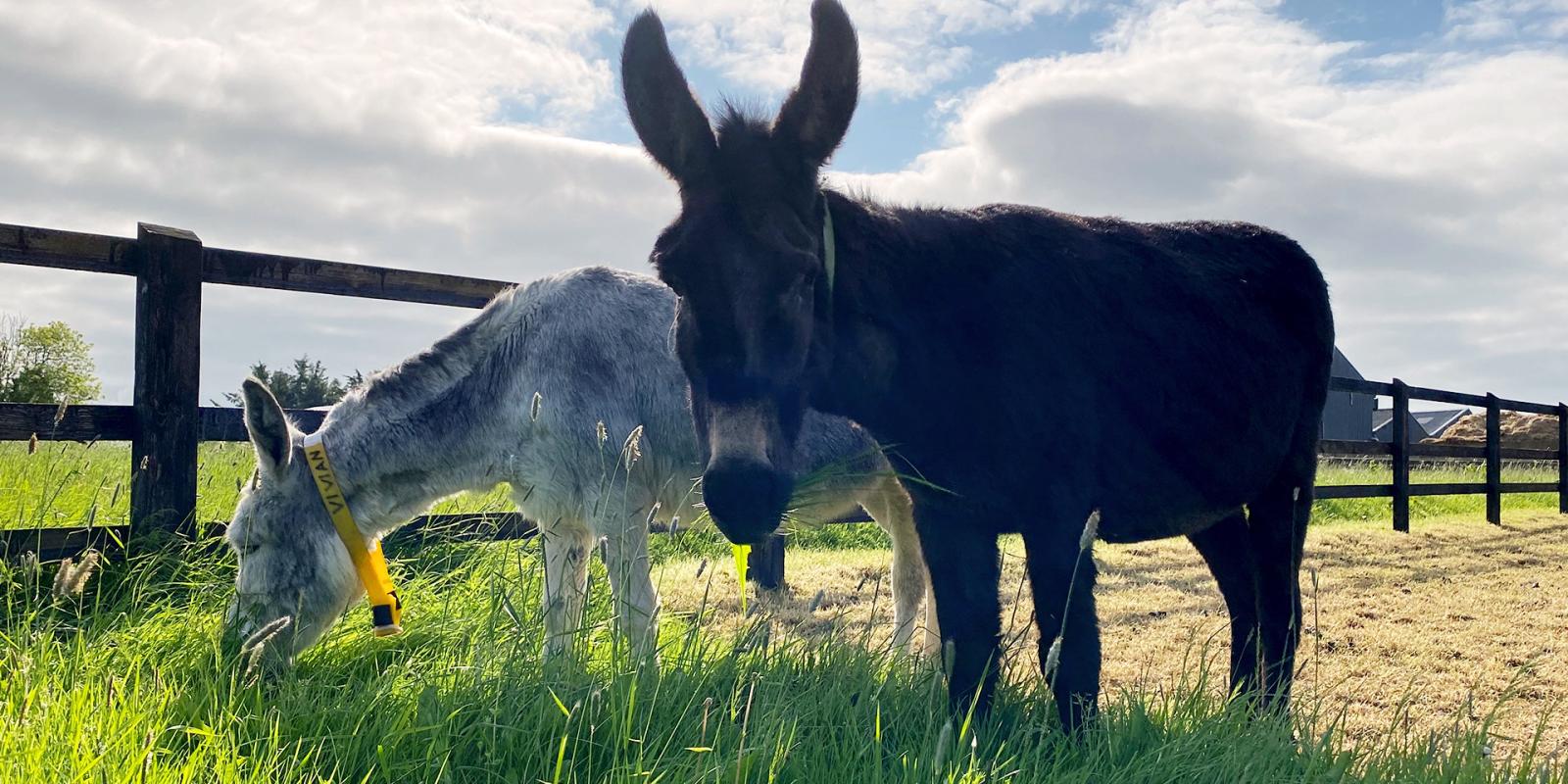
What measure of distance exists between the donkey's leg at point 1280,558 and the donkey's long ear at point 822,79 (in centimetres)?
250

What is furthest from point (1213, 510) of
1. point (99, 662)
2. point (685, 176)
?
point (99, 662)

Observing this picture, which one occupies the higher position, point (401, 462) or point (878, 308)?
point (878, 308)

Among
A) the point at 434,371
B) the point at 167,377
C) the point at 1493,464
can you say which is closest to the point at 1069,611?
the point at 434,371

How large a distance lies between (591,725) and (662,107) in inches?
60.5

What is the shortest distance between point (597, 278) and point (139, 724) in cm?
260

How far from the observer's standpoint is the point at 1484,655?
18.2 feet

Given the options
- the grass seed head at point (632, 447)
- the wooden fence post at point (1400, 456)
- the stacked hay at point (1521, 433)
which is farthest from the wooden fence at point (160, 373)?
the stacked hay at point (1521, 433)

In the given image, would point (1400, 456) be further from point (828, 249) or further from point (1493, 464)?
point (828, 249)

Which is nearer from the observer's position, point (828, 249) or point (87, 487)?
point (828, 249)

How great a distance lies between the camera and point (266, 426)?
12.3 ft

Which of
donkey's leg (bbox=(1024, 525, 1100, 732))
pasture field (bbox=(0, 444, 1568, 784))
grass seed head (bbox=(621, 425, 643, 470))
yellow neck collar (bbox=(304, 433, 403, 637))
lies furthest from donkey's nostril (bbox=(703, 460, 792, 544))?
yellow neck collar (bbox=(304, 433, 403, 637))

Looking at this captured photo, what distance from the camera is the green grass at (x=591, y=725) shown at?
2201 millimetres

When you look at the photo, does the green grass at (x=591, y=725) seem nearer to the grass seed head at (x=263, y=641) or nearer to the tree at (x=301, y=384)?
the grass seed head at (x=263, y=641)

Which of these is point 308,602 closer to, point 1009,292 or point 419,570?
point 419,570
